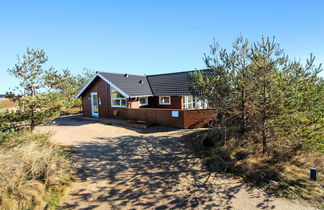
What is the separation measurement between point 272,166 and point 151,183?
4.26 metres

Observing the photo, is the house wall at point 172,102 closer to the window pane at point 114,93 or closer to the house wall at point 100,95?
the window pane at point 114,93

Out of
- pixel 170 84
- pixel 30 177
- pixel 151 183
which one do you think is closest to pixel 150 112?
pixel 170 84

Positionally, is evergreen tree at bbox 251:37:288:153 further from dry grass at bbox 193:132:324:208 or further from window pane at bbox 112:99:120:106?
window pane at bbox 112:99:120:106

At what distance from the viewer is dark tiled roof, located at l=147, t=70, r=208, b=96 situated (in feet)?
50.2

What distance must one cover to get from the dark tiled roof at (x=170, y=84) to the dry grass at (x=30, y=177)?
1141cm

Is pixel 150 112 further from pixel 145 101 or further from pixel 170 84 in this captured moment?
pixel 170 84

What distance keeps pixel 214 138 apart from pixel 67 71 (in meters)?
26.1

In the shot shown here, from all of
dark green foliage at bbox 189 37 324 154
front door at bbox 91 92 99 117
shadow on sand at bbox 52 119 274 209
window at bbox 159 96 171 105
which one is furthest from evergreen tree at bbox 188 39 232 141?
front door at bbox 91 92 99 117

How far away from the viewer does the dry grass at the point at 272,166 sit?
14.3 feet

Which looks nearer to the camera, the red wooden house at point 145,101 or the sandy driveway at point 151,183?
the sandy driveway at point 151,183

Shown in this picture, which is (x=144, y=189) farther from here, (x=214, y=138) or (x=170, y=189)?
(x=214, y=138)

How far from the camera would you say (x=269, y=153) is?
6176mm

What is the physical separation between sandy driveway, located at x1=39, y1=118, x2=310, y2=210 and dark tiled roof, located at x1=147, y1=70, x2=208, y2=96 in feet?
27.9

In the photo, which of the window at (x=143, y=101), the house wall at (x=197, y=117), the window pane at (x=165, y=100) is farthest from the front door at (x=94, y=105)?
the house wall at (x=197, y=117)
